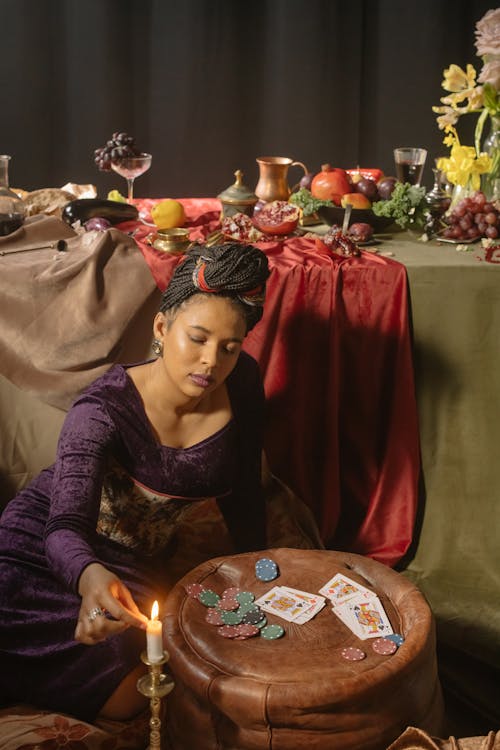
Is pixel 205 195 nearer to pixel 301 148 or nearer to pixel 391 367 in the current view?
pixel 301 148

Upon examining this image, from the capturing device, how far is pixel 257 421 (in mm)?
2270

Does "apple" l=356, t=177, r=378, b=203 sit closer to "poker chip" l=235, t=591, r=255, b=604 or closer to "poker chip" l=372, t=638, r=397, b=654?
"poker chip" l=235, t=591, r=255, b=604

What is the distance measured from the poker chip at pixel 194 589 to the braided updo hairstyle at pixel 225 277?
0.56 metres

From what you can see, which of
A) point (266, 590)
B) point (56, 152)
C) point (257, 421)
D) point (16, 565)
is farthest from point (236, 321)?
point (56, 152)

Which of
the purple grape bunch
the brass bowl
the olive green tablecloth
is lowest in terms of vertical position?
the olive green tablecloth

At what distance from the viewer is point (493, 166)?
9.78ft

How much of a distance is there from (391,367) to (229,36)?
2.59 metres

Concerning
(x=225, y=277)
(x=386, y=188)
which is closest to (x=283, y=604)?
(x=225, y=277)

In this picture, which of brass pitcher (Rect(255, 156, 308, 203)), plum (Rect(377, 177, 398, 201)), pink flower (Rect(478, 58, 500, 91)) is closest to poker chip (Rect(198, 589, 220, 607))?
brass pitcher (Rect(255, 156, 308, 203))

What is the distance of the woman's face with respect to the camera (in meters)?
1.92

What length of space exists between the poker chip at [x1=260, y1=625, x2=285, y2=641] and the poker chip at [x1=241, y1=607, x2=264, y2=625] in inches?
0.9

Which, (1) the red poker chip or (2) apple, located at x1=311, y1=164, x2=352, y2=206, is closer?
(1) the red poker chip

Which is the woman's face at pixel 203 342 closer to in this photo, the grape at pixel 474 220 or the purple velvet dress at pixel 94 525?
the purple velvet dress at pixel 94 525

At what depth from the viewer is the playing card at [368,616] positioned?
1.68m
